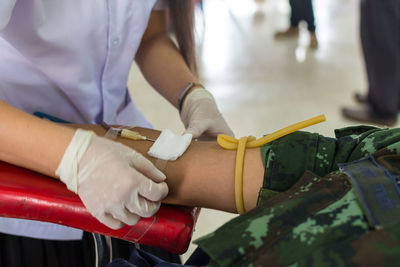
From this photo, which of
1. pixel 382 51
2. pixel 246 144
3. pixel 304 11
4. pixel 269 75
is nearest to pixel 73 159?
pixel 246 144

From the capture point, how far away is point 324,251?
537 millimetres

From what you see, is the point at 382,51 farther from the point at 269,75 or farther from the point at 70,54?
the point at 70,54

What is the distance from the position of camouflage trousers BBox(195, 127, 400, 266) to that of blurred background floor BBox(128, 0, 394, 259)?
3.81 ft

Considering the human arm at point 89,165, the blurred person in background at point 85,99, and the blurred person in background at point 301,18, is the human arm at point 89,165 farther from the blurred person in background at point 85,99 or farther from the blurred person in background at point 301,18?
the blurred person in background at point 301,18

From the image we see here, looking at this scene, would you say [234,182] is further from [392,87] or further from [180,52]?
[392,87]

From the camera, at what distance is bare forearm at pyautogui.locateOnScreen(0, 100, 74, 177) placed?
0.73m

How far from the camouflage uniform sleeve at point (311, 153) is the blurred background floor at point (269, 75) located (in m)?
1.13

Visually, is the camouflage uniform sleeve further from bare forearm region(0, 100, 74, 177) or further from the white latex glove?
bare forearm region(0, 100, 74, 177)

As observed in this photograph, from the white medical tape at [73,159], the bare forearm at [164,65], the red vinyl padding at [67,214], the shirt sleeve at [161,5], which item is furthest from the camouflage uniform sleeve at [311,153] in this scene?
the shirt sleeve at [161,5]

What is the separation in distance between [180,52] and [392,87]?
1.78m

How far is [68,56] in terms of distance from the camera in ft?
3.25

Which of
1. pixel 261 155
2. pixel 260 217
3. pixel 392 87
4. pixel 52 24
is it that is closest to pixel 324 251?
pixel 260 217

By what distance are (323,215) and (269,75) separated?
2696 millimetres

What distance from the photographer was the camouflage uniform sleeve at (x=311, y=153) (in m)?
0.75
